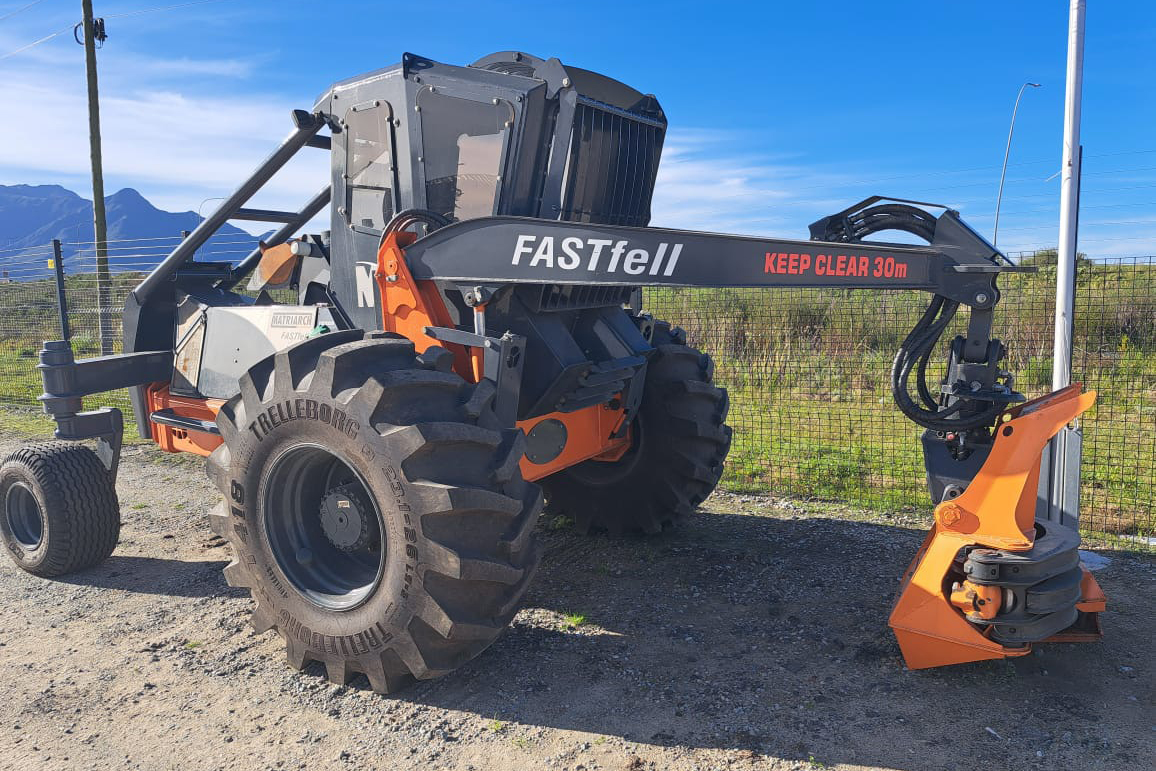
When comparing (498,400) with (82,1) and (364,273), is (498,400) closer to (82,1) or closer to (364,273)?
(364,273)

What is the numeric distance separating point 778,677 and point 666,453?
1828 millimetres

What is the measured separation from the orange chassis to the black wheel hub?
0.77m

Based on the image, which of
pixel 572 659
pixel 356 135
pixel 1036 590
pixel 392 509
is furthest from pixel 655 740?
pixel 356 135

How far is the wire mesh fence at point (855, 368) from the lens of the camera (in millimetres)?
6562

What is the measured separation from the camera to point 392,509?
3230mm

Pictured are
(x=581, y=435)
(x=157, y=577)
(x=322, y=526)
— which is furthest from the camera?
(x=157, y=577)

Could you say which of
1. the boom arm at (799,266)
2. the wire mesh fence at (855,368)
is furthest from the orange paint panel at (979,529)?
the wire mesh fence at (855,368)

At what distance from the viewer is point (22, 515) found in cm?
530

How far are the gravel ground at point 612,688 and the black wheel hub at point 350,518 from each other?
63 centimetres

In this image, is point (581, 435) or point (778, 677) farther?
point (581, 435)

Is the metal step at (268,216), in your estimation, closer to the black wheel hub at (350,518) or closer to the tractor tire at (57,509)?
the tractor tire at (57,509)

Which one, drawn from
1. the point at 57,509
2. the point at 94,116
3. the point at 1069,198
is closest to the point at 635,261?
the point at 1069,198

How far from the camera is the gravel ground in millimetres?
3062

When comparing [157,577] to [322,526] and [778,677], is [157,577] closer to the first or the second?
[322,526]
